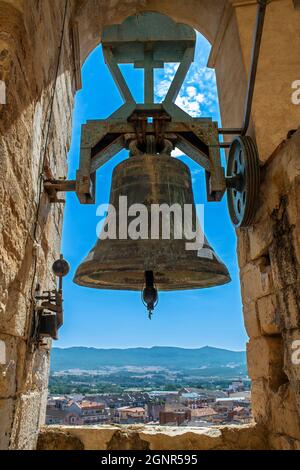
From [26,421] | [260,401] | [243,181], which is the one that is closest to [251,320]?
[260,401]

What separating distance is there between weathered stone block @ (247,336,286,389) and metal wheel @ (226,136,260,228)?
67 cm

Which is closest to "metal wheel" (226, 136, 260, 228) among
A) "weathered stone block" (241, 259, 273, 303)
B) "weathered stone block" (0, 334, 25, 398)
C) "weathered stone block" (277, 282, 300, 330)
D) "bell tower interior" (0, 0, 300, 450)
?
"bell tower interior" (0, 0, 300, 450)

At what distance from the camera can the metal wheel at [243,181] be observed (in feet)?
6.05

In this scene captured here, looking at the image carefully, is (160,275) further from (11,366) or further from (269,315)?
(11,366)

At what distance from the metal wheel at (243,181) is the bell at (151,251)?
0.92 ft

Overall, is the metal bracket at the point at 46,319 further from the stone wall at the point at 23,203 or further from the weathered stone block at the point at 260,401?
the weathered stone block at the point at 260,401

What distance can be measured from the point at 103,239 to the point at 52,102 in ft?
2.98

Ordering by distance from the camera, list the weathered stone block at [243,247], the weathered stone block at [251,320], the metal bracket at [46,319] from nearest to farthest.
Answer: the metal bracket at [46,319] < the weathered stone block at [251,320] < the weathered stone block at [243,247]

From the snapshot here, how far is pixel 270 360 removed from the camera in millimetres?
1899

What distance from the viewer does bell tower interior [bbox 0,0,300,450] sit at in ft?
4.60

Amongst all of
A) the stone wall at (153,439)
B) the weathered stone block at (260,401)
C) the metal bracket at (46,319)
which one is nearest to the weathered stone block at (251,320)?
the weathered stone block at (260,401)

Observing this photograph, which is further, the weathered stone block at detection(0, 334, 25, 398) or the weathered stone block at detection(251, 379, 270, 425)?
the weathered stone block at detection(251, 379, 270, 425)

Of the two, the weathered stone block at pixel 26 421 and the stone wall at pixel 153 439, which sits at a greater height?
the weathered stone block at pixel 26 421

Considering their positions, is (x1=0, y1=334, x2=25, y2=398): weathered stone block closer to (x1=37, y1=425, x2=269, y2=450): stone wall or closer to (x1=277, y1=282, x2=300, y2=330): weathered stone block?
(x1=37, y1=425, x2=269, y2=450): stone wall
